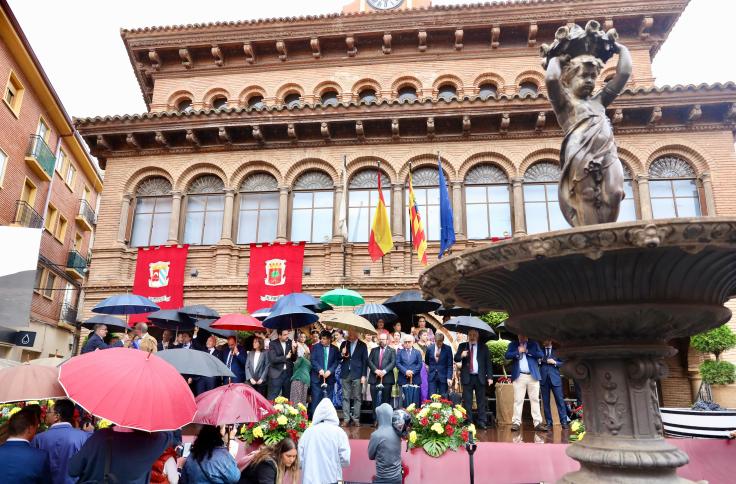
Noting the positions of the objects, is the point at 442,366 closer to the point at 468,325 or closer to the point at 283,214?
the point at 468,325

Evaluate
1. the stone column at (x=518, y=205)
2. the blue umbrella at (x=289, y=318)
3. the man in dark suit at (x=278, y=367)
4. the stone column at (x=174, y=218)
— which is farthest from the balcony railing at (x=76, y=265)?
the stone column at (x=518, y=205)

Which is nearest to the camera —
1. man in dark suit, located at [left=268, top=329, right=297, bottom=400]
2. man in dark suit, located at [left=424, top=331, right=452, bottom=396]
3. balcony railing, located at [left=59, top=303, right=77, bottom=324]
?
man in dark suit, located at [left=424, top=331, right=452, bottom=396]

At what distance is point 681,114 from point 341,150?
1113 centimetres

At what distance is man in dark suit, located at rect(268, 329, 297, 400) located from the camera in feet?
35.7

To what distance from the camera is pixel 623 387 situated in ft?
13.4

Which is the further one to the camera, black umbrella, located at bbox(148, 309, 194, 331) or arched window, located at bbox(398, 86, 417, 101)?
arched window, located at bbox(398, 86, 417, 101)

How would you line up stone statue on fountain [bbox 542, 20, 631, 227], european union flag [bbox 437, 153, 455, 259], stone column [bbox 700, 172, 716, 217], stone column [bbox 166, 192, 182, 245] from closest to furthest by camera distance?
1. stone statue on fountain [bbox 542, 20, 631, 227]
2. european union flag [bbox 437, 153, 455, 259]
3. stone column [bbox 700, 172, 716, 217]
4. stone column [bbox 166, 192, 182, 245]

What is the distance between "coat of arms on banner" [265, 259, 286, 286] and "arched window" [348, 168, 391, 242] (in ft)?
7.97

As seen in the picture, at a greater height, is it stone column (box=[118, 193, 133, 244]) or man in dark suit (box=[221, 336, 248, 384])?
stone column (box=[118, 193, 133, 244])

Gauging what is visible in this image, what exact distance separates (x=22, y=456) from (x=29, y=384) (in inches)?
30.6

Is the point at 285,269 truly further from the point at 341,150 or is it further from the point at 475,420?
the point at 475,420

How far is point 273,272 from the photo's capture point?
54.2 ft

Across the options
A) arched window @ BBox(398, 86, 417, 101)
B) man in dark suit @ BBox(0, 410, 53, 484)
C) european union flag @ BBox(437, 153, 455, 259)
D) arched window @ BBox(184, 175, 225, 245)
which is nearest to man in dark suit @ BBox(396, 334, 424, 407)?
european union flag @ BBox(437, 153, 455, 259)

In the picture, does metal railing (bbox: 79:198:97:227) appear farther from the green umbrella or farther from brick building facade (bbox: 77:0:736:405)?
the green umbrella
